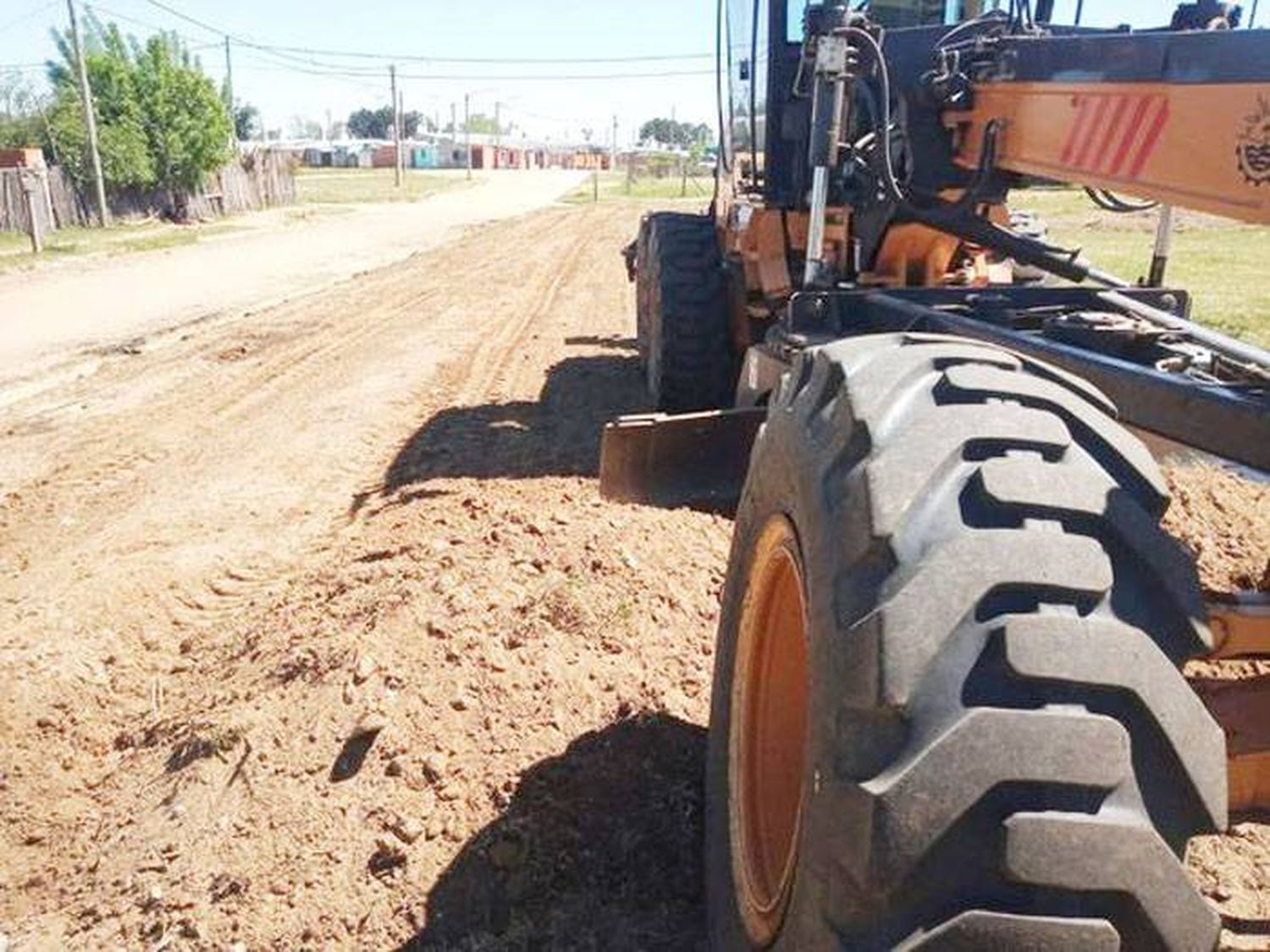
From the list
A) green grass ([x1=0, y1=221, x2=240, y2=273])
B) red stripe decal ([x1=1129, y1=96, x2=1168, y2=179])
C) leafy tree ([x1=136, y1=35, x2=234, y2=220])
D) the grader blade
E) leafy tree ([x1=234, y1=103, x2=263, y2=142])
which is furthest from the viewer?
leafy tree ([x1=234, y1=103, x2=263, y2=142])

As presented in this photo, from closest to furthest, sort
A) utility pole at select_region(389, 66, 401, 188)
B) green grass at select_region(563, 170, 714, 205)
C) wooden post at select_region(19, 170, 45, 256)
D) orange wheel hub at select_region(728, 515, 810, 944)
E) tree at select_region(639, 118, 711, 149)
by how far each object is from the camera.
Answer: orange wheel hub at select_region(728, 515, 810, 944)
wooden post at select_region(19, 170, 45, 256)
green grass at select_region(563, 170, 714, 205)
utility pole at select_region(389, 66, 401, 188)
tree at select_region(639, 118, 711, 149)

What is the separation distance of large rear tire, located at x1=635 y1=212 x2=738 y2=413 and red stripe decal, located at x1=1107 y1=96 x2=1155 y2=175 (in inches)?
158

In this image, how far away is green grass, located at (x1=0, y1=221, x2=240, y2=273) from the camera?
2505 cm

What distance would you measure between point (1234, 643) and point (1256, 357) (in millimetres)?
1730

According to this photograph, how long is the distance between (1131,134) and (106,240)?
30.9 m

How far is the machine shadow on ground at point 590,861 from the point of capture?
3.18m

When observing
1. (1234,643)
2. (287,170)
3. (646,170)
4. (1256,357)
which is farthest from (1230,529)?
(646,170)

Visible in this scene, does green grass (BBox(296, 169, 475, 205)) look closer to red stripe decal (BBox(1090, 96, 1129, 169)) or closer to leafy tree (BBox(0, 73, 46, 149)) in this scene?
leafy tree (BBox(0, 73, 46, 149))

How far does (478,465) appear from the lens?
293 inches

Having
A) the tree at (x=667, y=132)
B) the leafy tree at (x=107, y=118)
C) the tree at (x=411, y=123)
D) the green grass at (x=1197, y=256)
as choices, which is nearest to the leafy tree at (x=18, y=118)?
the leafy tree at (x=107, y=118)

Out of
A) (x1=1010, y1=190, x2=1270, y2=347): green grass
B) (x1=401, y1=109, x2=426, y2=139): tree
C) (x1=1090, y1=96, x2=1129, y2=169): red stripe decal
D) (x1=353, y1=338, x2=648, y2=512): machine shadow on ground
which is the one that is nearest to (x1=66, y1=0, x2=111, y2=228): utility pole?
(x1=1010, y1=190, x2=1270, y2=347): green grass

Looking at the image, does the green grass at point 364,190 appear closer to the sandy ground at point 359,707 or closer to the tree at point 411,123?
the sandy ground at point 359,707

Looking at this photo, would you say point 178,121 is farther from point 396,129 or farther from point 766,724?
point 766,724

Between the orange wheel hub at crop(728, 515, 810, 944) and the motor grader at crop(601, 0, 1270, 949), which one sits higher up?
the motor grader at crop(601, 0, 1270, 949)
